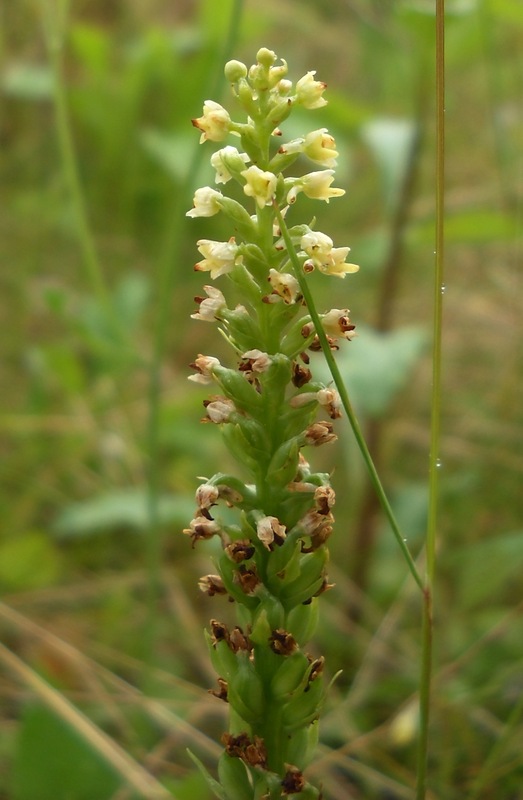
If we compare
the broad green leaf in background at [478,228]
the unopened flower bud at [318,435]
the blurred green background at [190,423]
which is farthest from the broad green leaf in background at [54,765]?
the broad green leaf in background at [478,228]

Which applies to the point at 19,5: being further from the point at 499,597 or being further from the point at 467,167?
the point at 499,597

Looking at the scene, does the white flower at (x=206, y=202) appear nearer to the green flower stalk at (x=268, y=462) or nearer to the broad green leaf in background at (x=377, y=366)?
the green flower stalk at (x=268, y=462)

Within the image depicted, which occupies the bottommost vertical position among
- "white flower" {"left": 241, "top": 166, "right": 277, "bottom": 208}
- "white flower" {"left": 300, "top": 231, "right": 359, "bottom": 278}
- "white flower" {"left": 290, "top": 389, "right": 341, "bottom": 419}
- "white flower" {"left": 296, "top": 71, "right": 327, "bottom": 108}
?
"white flower" {"left": 290, "top": 389, "right": 341, "bottom": 419}

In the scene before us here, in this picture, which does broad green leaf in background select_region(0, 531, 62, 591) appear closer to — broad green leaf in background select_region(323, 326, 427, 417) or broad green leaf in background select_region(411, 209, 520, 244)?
broad green leaf in background select_region(323, 326, 427, 417)

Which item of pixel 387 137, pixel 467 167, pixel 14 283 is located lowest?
pixel 387 137

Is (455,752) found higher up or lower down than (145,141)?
lower down

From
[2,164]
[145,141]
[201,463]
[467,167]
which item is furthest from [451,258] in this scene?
[2,164]

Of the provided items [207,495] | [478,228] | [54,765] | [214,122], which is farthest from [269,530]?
[478,228]

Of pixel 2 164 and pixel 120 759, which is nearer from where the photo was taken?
pixel 120 759

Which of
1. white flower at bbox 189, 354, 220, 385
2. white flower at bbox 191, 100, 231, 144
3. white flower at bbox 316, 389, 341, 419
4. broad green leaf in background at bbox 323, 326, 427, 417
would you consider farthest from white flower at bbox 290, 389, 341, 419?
broad green leaf in background at bbox 323, 326, 427, 417
